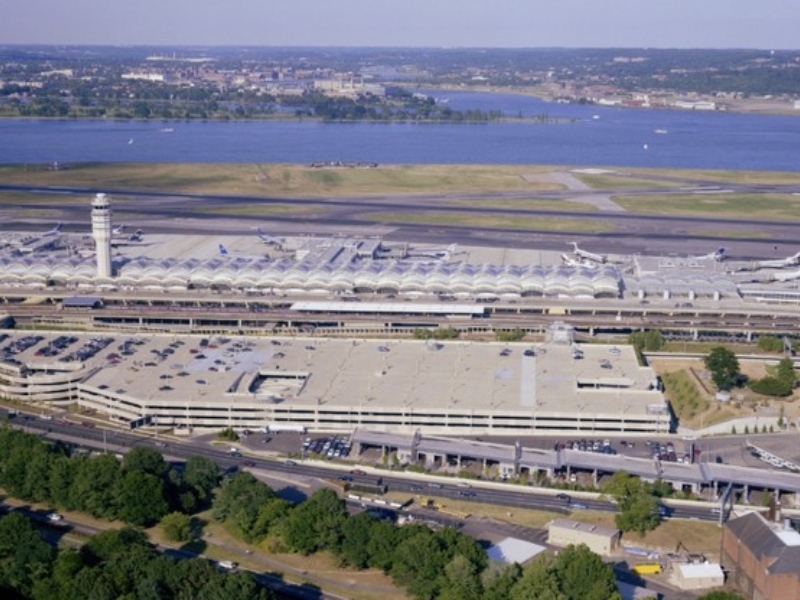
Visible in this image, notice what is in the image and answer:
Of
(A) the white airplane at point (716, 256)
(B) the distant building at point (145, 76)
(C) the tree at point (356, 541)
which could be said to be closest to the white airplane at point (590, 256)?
(A) the white airplane at point (716, 256)

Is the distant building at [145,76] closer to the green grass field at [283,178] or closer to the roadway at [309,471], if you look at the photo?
the green grass field at [283,178]

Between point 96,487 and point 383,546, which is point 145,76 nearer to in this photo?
point 96,487

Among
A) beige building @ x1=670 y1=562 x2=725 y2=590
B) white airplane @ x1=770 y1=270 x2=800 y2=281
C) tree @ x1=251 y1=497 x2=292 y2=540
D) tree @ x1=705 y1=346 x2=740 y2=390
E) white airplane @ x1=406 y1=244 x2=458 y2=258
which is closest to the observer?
beige building @ x1=670 y1=562 x2=725 y2=590

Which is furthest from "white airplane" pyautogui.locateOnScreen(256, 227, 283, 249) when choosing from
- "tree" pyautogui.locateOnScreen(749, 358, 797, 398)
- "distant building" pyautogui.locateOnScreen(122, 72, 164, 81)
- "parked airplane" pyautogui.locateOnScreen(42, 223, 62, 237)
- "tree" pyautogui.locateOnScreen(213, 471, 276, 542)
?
"distant building" pyautogui.locateOnScreen(122, 72, 164, 81)

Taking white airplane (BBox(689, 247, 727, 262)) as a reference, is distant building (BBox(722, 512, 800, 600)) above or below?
above

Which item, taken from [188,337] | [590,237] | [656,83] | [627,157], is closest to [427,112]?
[627,157]

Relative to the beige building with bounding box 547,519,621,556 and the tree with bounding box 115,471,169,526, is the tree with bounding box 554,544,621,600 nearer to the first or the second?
the beige building with bounding box 547,519,621,556
